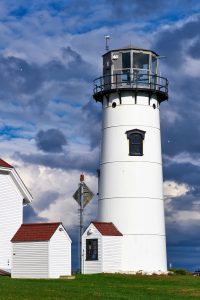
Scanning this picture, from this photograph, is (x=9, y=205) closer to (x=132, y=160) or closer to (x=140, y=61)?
(x=132, y=160)

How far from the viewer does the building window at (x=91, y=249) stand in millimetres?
39844

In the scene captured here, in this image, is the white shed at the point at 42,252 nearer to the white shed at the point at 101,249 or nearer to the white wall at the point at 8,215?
the white wall at the point at 8,215

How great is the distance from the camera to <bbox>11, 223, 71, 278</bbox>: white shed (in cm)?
3434

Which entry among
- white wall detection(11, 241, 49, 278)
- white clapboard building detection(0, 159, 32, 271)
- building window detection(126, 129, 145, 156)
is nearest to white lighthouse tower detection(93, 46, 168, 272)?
building window detection(126, 129, 145, 156)

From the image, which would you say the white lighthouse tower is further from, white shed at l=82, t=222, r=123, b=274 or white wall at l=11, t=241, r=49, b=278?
white wall at l=11, t=241, r=49, b=278

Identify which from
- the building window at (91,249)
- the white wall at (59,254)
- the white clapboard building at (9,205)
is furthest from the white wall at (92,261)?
the white clapboard building at (9,205)

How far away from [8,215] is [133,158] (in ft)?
30.2

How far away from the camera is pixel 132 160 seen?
41656 millimetres

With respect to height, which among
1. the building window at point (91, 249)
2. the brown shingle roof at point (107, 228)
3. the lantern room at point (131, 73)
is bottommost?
the building window at point (91, 249)

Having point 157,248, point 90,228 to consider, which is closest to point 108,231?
point 90,228

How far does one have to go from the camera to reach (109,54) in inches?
1704

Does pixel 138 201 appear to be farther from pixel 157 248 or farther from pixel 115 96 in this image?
pixel 115 96

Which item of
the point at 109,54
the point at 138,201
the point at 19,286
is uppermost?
the point at 109,54

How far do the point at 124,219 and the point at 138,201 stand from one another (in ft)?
4.75
